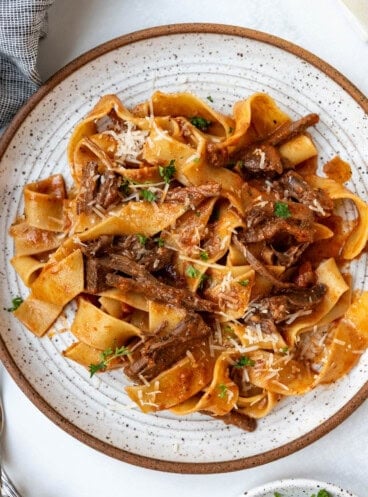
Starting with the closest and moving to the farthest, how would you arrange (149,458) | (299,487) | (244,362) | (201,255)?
(201,255) < (244,362) < (149,458) < (299,487)

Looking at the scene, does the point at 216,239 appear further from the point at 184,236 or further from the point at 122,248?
the point at 122,248

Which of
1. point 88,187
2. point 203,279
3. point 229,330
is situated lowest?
point 229,330

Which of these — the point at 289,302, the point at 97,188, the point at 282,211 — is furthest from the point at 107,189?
the point at 289,302

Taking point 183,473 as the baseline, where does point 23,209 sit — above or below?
above

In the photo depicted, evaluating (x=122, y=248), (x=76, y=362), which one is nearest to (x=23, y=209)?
(x=122, y=248)

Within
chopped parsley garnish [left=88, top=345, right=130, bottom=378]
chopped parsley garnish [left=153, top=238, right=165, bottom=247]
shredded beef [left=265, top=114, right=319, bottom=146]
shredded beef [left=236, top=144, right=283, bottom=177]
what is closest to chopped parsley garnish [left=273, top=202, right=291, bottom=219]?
shredded beef [left=236, top=144, right=283, bottom=177]

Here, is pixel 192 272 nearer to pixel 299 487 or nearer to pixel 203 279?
pixel 203 279
